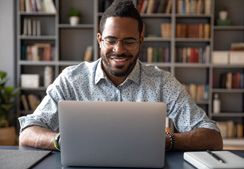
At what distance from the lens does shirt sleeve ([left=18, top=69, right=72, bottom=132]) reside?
1499 mm

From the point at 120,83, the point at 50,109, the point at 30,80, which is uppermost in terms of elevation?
the point at 120,83

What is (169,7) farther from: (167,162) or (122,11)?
(167,162)

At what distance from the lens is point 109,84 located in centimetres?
175

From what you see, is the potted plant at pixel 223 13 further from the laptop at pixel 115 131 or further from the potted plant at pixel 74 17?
the laptop at pixel 115 131

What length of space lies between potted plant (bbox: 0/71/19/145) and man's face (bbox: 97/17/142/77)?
2815mm

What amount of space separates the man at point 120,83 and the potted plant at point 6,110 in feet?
8.64

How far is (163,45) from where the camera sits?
4680 millimetres

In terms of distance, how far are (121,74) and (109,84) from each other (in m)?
0.09

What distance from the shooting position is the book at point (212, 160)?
989 mm

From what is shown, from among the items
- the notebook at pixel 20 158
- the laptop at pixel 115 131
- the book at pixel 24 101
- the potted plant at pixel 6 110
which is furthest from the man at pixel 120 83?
the book at pixel 24 101

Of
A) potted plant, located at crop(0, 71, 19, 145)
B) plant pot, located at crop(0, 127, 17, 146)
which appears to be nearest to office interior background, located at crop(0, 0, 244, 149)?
potted plant, located at crop(0, 71, 19, 145)

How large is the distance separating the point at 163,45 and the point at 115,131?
3829 millimetres

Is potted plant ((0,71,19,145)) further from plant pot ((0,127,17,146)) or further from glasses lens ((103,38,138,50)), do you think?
glasses lens ((103,38,138,50))

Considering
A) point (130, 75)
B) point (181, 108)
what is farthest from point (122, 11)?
point (181, 108)
